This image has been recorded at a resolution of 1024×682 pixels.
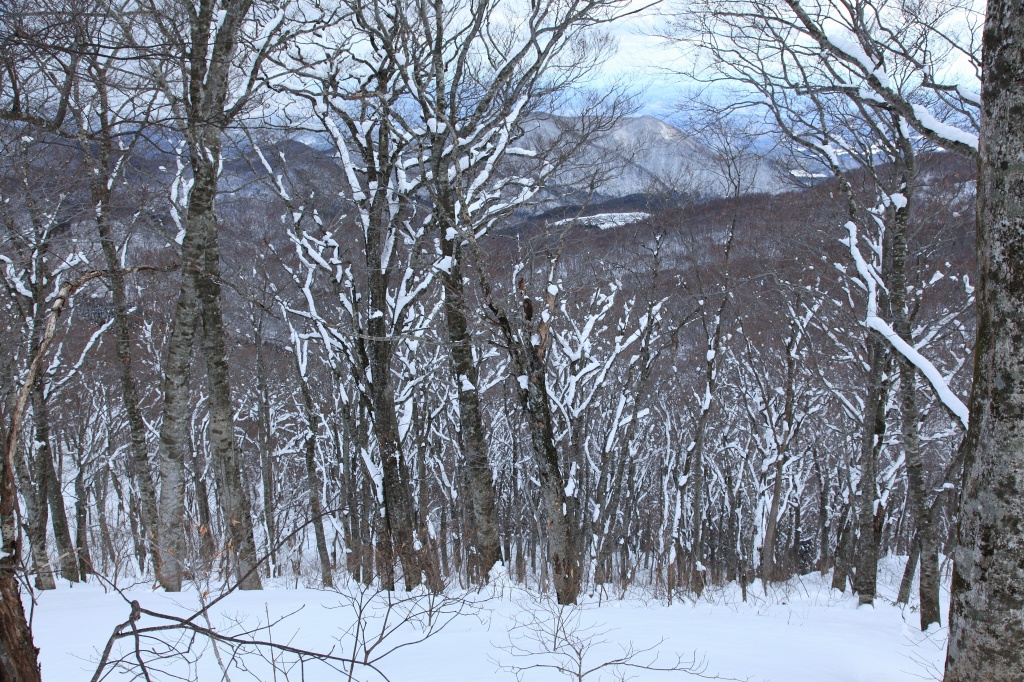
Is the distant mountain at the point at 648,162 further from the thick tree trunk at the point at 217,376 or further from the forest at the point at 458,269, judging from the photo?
the thick tree trunk at the point at 217,376

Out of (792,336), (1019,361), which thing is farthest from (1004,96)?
(792,336)

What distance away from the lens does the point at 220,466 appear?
25.5ft

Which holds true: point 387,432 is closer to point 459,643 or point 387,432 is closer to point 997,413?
point 459,643

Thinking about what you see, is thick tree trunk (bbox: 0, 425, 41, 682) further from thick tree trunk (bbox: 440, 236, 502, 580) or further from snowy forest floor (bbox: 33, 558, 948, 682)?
thick tree trunk (bbox: 440, 236, 502, 580)

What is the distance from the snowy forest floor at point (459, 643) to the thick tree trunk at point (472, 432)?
64.3 inches

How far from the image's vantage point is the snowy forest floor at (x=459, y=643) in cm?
325

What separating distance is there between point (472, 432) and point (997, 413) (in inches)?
232

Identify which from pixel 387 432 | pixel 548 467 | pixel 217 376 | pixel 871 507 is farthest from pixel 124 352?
pixel 871 507

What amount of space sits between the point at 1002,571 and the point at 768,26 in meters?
5.24

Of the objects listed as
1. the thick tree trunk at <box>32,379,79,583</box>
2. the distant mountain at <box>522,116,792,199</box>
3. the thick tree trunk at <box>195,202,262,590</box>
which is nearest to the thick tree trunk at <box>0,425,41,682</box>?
the thick tree trunk at <box>195,202,262,590</box>

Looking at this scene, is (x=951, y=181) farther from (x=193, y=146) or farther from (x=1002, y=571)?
(x=193, y=146)

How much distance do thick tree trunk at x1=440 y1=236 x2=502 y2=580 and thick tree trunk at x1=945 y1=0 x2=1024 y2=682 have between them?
5.23 metres

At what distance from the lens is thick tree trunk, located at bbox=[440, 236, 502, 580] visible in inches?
293

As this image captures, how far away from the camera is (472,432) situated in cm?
784
